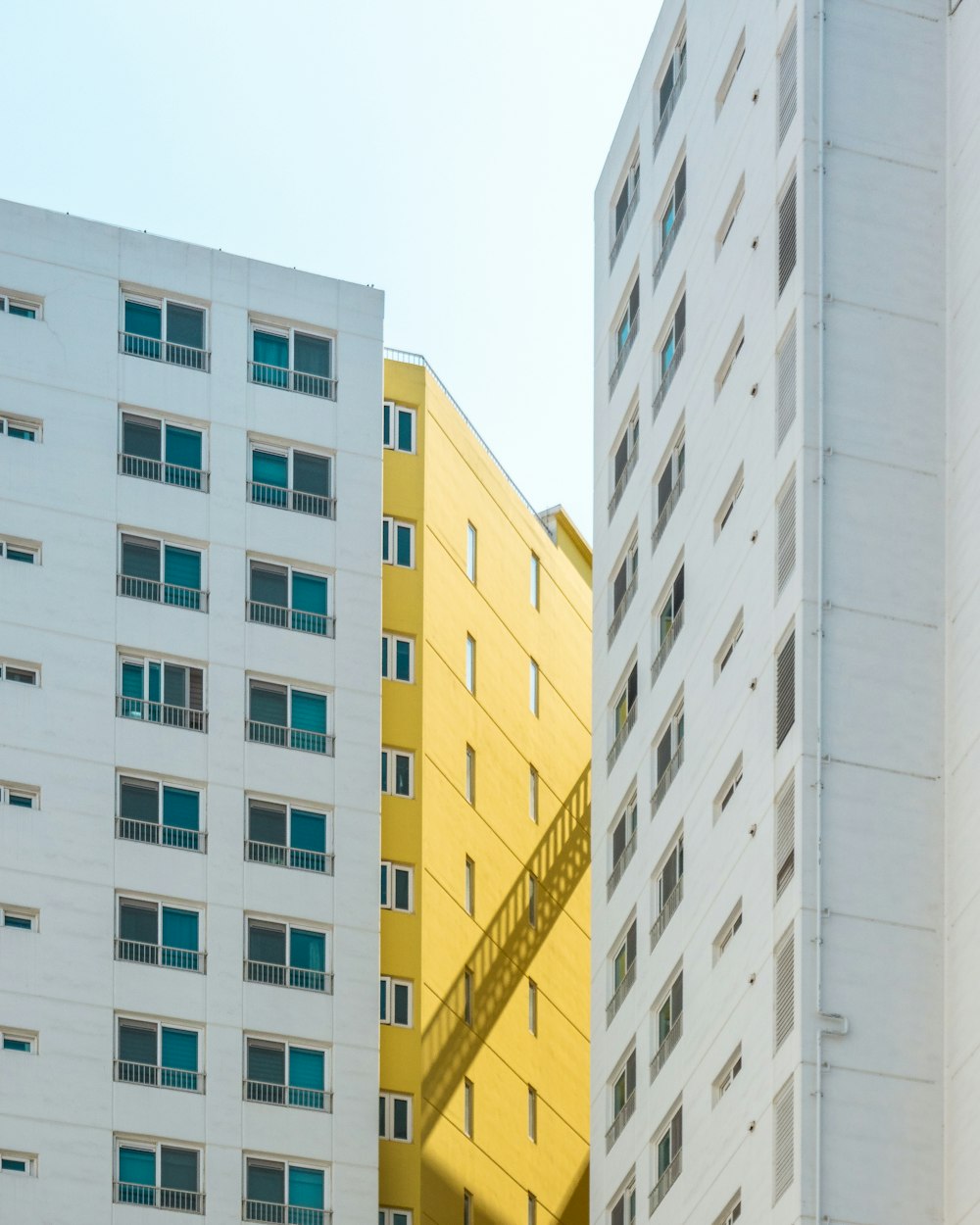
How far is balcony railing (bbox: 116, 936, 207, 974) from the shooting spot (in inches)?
2438

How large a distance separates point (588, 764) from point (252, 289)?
62.0 feet

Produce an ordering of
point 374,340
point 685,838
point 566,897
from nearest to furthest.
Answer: point 685,838
point 374,340
point 566,897

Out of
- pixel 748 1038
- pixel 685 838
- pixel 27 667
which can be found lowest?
pixel 748 1038

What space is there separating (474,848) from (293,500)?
34.4 ft

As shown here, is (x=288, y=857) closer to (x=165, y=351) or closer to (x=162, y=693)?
(x=162, y=693)

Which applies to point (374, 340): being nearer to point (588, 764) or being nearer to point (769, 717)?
point (588, 764)


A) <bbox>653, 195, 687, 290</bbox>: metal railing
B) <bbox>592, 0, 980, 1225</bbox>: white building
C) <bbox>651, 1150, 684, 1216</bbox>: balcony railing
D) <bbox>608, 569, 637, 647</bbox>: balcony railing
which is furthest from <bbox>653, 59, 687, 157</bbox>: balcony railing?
<bbox>651, 1150, 684, 1216</bbox>: balcony railing

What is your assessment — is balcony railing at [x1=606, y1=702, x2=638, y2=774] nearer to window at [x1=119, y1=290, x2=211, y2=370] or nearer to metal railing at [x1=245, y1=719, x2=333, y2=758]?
metal railing at [x1=245, y1=719, x2=333, y2=758]

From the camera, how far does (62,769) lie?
205 ft

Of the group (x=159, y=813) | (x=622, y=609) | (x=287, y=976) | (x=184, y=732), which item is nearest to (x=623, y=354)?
(x=622, y=609)

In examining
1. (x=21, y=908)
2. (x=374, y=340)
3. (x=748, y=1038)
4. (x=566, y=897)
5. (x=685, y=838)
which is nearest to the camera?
(x=748, y=1038)

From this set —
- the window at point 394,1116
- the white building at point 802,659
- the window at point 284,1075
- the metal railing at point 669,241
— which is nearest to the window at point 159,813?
the window at point 284,1075

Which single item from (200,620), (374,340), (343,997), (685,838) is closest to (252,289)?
(374,340)

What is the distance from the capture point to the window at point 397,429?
70875mm
